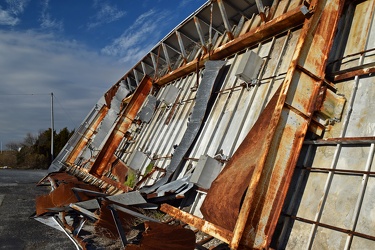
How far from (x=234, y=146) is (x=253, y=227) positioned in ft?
9.28

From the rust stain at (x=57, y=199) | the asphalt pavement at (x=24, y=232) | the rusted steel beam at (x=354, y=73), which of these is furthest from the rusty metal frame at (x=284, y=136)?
the rust stain at (x=57, y=199)

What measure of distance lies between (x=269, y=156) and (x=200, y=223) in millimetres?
2029

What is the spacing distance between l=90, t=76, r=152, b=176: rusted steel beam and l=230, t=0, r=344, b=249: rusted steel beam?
967 centimetres

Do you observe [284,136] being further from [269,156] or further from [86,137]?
[86,137]

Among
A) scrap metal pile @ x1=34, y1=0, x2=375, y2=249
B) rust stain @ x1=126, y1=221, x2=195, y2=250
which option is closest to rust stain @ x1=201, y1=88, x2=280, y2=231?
scrap metal pile @ x1=34, y1=0, x2=375, y2=249

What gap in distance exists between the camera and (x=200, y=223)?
232 inches

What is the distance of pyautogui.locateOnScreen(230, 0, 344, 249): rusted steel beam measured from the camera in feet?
14.8

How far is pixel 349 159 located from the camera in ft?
15.4

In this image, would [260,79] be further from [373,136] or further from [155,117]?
[155,117]

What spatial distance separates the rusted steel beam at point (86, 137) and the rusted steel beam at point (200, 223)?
13367 millimetres

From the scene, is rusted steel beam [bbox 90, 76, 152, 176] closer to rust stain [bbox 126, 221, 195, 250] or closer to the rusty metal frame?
the rusty metal frame

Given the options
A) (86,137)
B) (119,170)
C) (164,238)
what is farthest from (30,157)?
(164,238)

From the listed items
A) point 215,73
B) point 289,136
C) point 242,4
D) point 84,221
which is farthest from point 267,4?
point 84,221

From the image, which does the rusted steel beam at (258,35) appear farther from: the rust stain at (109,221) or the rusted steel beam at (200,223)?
the rust stain at (109,221)
